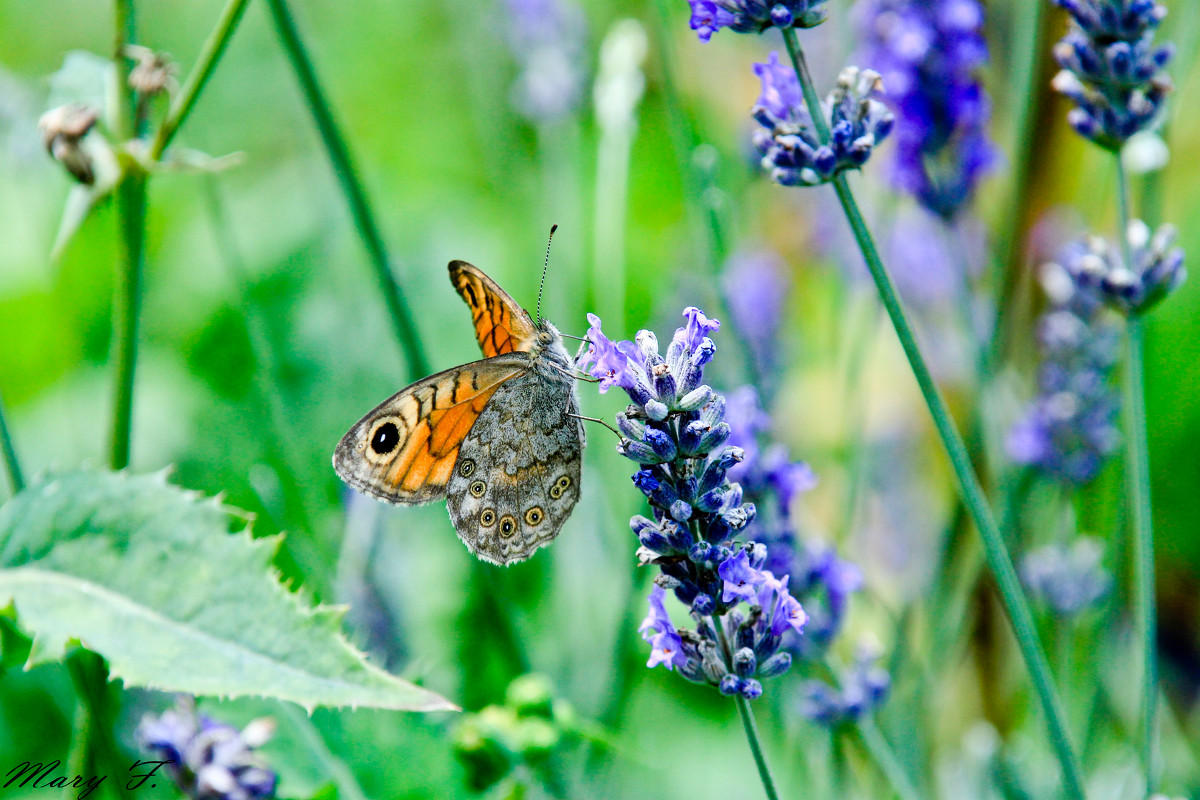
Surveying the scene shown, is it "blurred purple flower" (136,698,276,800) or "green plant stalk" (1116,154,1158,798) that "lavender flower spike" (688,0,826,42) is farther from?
"blurred purple flower" (136,698,276,800)

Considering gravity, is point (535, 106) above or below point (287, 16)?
below

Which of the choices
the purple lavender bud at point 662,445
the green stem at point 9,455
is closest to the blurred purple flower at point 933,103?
the purple lavender bud at point 662,445

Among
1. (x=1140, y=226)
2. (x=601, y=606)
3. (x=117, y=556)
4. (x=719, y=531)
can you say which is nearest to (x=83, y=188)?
(x=117, y=556)

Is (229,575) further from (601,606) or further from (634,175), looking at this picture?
(634,175)

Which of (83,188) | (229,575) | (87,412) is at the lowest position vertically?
(87,412)

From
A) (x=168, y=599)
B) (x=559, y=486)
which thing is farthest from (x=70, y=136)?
(x=559, y=486)

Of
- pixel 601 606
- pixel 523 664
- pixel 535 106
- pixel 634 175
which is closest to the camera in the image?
pixel 523 664
